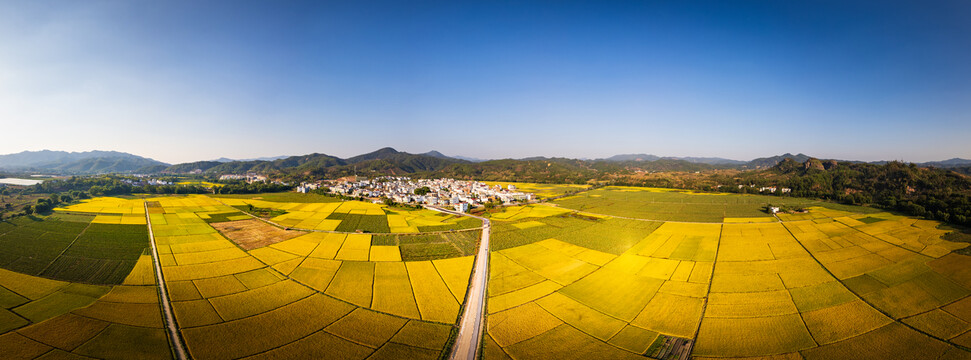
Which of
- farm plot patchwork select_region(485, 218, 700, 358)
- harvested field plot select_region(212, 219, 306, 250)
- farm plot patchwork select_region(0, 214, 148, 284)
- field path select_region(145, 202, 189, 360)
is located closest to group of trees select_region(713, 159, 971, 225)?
farm plot patchwork select_region(485, 218, 700, 358)

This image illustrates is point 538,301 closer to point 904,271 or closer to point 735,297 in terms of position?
point 735,297

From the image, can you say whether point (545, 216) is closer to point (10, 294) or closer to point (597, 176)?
point (10, 294)

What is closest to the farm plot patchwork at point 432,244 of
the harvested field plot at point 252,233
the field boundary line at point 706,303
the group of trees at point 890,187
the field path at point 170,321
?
the harvested field plot at point 252,233

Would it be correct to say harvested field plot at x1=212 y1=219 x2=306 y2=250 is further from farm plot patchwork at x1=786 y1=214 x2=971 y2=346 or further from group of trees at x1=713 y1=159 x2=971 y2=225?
group of trees at x1=713 y1=159 x2=971 y2=225

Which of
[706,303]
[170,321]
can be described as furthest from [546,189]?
[170,321]

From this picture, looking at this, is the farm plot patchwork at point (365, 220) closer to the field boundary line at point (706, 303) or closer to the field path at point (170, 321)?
the field path at point (170, 321)
